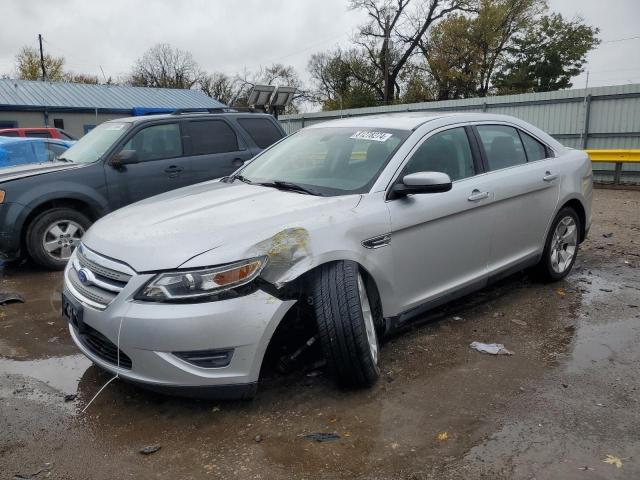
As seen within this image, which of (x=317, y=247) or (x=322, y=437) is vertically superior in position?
(x=317, y=247)

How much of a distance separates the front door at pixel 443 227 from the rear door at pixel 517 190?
166 millimetres

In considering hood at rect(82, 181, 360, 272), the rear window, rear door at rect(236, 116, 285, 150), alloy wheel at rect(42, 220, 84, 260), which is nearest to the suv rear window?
rear door at rect(236, 116, 285, 150)

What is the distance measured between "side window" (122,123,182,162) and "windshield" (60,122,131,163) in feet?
0.67

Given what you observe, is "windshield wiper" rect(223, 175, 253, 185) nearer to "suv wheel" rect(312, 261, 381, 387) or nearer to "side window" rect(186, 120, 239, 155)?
"suv wheel" rect(312, 261, 381, 387)

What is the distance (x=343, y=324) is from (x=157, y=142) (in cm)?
499

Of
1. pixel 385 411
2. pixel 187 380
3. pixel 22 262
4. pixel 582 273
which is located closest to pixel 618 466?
pixel 385 411

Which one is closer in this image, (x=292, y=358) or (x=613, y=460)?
(x=613, y=460)

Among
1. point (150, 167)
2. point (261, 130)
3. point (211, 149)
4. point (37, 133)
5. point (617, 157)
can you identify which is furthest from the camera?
point (37, 133)

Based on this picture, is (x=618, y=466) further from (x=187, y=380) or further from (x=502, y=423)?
(x=187, y=380)

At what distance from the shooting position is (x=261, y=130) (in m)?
7.84

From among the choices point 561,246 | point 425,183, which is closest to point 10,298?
point 425,183

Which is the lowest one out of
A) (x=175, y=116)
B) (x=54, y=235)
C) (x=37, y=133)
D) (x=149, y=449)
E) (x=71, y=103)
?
(x=149, y=449)

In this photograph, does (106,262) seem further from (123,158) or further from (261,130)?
(261,130)

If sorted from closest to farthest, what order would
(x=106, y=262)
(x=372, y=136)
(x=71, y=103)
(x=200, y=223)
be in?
(x=106, y=262) → (x=200, y=223) → (x=372, y=136) → (x=71, y=103)
